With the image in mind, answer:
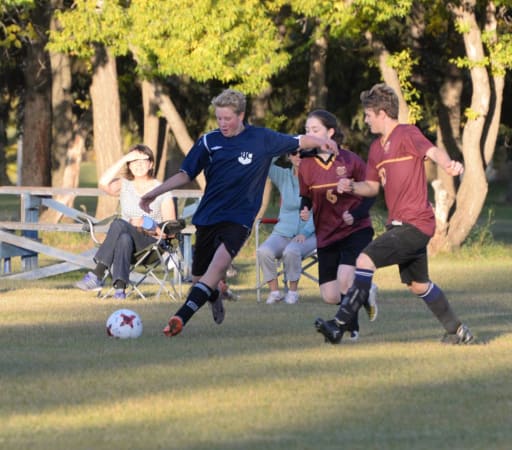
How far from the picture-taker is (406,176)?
1100cm

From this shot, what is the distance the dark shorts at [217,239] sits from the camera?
1181cm

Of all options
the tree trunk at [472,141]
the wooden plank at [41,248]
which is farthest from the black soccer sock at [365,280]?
the tree trunk at [472,141]

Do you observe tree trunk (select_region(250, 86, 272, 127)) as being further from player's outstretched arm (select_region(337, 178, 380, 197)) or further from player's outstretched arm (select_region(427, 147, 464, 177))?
player's outstretched arm (select_region(427, 147, 464, 177))

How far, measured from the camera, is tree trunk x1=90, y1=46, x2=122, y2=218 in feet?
93.5

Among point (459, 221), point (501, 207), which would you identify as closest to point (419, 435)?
point (459, 221)

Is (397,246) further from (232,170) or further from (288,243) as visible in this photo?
(288,243)

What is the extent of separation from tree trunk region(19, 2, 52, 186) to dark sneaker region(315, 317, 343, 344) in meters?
22.2

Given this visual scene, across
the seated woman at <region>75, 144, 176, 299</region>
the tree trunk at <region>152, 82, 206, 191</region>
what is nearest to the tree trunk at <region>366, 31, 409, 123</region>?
the tree trunk at <region>152, 82, 206, 191</region>

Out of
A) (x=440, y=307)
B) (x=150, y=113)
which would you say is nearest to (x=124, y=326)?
(x=440, y=307)

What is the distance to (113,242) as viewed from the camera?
15.7 meters

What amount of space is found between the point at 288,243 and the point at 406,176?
5.17 metres

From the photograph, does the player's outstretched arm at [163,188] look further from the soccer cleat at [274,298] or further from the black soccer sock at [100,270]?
the soccer cleat at [274,298]

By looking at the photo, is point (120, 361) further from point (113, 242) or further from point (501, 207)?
point (501, 207)

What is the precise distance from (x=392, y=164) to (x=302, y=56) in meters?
19.9
